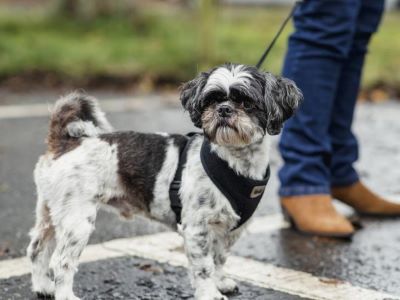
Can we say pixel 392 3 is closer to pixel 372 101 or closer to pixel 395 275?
pixel 372 101

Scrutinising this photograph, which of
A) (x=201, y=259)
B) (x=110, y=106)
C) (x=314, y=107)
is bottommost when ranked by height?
(x=110, y=106)

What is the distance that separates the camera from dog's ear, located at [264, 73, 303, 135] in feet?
11.6

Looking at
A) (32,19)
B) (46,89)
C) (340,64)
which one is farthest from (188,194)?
(32,19)

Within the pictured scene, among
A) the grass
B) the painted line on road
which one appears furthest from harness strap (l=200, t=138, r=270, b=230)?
the grass

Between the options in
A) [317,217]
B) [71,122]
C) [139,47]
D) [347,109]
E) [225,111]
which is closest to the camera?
[225,111]

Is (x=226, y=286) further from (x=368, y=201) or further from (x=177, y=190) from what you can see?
(x=368, y=201)

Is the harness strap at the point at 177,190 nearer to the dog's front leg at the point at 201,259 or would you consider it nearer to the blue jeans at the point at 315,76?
the dog's front leg at the point at 201,259

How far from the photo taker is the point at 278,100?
140 inches

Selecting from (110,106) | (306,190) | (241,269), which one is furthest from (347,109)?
(110,106)

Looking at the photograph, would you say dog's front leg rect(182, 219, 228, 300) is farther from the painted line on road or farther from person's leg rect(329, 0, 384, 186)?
the painted line on road

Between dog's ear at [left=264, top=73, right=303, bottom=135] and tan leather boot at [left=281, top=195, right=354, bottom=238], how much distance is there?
1319 millimetres

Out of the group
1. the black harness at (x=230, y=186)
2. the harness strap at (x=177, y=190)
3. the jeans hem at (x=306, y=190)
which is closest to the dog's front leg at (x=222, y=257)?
the black harness at (x=230, y=186)

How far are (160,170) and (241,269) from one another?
2.54ft

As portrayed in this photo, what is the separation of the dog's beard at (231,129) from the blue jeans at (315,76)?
1.33m
